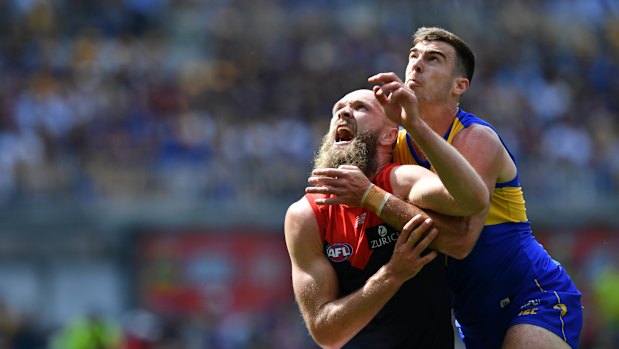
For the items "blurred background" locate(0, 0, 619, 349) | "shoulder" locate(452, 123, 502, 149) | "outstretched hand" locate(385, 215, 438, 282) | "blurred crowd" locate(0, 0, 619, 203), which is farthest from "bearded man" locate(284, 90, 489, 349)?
"blurred crowd" locate(0, 0, 619, 203)

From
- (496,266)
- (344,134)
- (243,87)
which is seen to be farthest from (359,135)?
(243,87)

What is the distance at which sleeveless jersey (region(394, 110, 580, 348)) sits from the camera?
20.6 feet

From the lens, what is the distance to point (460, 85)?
6.44m

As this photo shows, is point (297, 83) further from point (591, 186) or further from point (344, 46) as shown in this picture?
point (591, 186)

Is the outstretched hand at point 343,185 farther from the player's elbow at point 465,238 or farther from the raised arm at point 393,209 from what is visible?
the player's elbow at point 465,238

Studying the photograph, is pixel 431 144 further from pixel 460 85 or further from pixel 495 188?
pixel 460 85

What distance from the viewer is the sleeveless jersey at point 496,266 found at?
20.6 ft

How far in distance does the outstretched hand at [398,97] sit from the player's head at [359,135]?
65 centimetres

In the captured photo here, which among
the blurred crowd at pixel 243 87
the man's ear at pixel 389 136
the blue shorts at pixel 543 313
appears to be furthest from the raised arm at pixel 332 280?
the blurred crowd at pixel 243 87

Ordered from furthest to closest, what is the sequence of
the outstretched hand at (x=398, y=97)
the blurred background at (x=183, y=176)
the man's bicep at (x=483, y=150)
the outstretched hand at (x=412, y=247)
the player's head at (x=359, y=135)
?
the blurred background at (x=183, y=176)
the player's head at (x=359, y=135)
the man's bicep at (x=483, y=150)
the outstretched hand at (x=412, y=247)
the outstretched hand at (x=398, y=97)

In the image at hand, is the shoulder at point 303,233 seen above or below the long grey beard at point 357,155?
below

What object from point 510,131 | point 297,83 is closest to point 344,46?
point 297,83

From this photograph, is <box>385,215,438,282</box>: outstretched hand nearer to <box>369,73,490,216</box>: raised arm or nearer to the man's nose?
<box>369,73,490,216</box>: raised arm

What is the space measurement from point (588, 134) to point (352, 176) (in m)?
15.2
